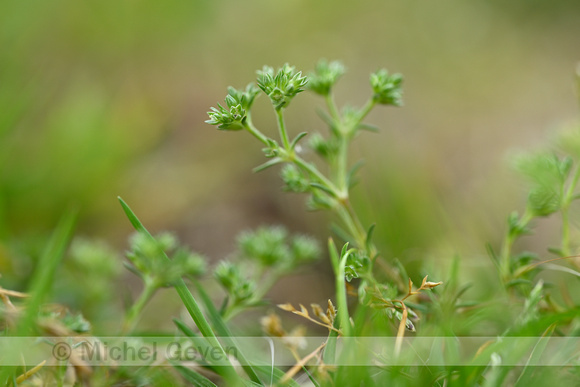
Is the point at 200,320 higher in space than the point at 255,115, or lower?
lower

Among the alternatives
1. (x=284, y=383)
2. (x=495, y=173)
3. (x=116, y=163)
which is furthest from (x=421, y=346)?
(x=495, y=173)

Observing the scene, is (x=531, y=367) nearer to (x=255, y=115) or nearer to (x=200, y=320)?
(x=200, y=320)

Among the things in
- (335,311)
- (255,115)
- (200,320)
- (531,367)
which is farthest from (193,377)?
(255,115)

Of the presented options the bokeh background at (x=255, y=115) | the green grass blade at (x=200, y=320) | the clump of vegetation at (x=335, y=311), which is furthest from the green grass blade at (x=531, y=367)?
the bokeh background at (x=255, y=115)

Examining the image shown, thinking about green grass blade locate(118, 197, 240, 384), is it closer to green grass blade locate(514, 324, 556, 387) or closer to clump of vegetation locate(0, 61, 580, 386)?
clump of vegetation locate(0, 61, 580, 386)

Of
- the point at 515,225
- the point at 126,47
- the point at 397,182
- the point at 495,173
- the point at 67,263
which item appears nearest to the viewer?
the point at 515,225

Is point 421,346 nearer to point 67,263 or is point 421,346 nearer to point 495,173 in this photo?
point 67,263

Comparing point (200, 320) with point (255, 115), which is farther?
point (255, 115)
